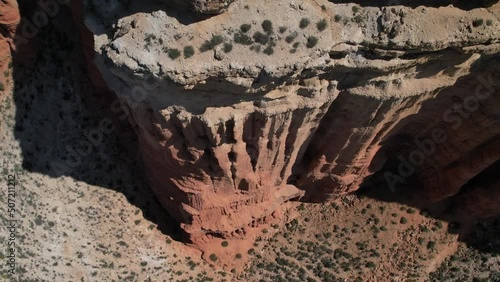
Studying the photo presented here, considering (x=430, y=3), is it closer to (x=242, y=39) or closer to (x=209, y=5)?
(x=242, y=39)

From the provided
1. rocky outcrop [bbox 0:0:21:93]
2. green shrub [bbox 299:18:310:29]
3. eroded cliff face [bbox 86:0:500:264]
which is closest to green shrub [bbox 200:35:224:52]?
eroded cliff face [bbox 86:0:500:264]

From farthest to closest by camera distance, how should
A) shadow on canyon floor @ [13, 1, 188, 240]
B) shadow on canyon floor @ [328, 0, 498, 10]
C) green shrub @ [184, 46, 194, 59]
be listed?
shadow on canyon floor @ [13, 1, 188, 240] → shadow on canyon floor @ [328, 0, 498, 10] → green shrub @ [184, 46, 194, 59]

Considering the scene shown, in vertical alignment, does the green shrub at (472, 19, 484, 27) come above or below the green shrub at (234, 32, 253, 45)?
above

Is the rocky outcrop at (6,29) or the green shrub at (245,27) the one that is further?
the rocky outcrop at (6,29)

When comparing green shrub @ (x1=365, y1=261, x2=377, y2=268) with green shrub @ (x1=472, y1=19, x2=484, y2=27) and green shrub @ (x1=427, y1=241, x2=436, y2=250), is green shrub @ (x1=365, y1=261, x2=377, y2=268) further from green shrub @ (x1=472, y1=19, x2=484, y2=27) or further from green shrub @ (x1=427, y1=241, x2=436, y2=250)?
green shrub @ (x1=472, y1=19, x2=484, y2=27)

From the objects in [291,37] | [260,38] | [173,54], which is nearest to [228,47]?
[260,38]

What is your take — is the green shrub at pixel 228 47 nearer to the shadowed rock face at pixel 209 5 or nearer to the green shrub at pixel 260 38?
the green shrub at pixel 260 38

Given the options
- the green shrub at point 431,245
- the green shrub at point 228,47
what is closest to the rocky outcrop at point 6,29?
the green shrub at point 228,47
